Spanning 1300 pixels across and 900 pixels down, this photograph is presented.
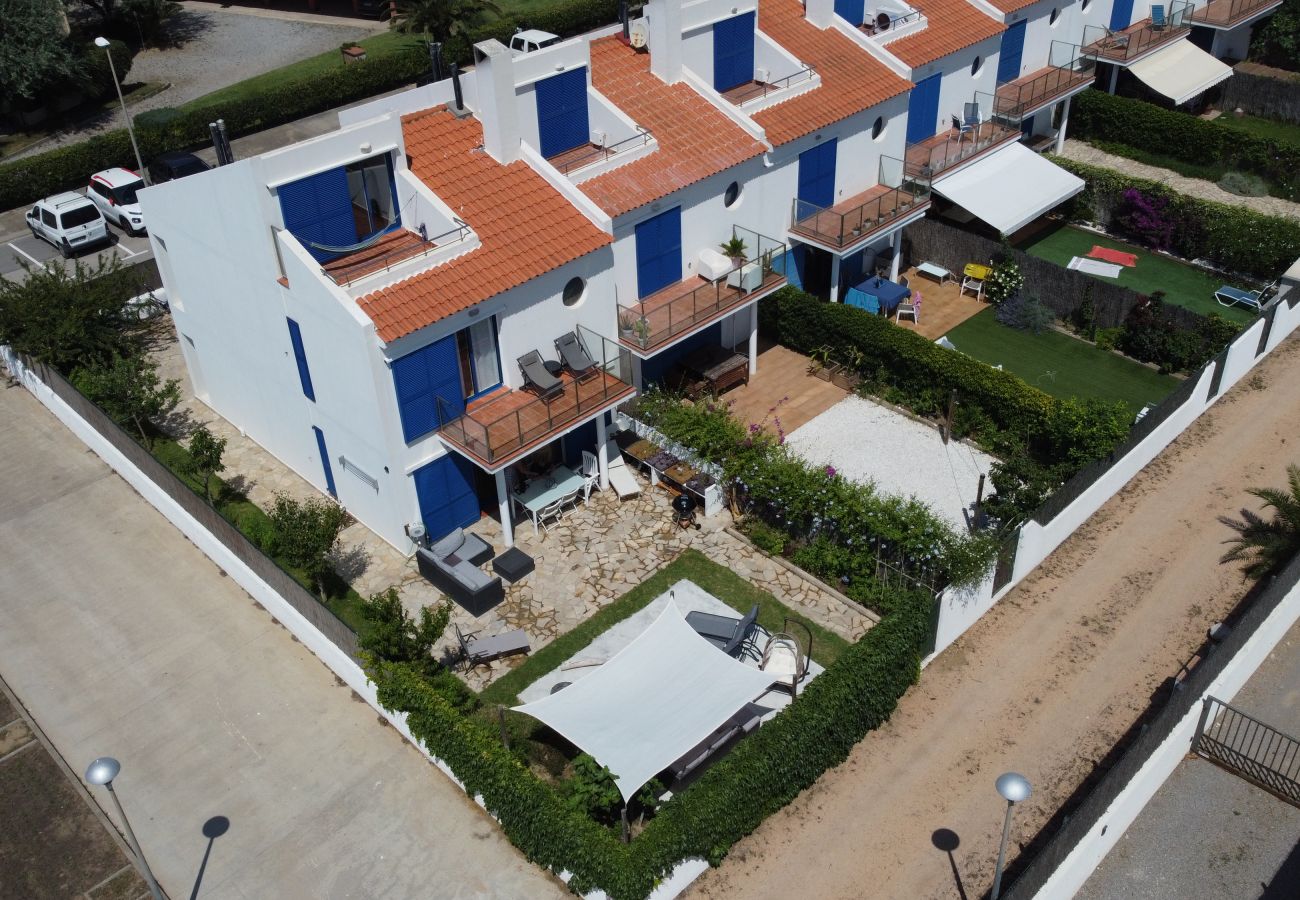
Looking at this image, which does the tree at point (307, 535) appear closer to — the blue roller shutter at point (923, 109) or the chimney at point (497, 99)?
the chimney at point (497, 99)

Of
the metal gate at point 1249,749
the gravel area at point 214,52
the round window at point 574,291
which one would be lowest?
the metal gate at point 1249,749

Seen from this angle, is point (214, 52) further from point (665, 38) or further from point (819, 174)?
point (819, 174)

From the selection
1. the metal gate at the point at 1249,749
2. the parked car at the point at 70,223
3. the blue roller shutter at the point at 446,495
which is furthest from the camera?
the parked car at the point at 70,223

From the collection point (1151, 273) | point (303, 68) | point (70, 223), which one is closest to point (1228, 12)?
point (1151, 273)

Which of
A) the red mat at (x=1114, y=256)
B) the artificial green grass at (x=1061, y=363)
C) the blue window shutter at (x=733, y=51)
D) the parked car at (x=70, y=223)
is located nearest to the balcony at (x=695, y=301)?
the blue window shutter at (x=733, y=51)

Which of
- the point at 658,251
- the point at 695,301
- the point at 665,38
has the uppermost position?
the point at 665,38

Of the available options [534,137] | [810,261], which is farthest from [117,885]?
[810,261]

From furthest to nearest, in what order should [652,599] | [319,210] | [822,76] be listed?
[822,76]
[652,599]
[319,210]
